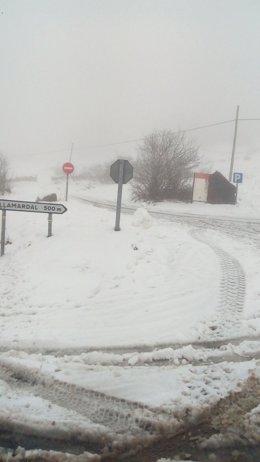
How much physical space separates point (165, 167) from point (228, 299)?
76.3ft

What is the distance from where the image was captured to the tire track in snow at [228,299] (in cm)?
553

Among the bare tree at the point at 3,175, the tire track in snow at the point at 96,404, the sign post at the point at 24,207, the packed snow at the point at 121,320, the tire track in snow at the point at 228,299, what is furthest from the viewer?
the bare tree at the point at 3,175

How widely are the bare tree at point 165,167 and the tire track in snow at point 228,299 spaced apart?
19719mm

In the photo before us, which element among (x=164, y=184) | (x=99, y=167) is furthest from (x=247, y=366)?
(x=99, y=167)

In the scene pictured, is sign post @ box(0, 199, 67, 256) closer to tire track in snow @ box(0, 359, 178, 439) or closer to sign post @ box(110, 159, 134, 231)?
sign post @ box(110, 159, 134, 231)

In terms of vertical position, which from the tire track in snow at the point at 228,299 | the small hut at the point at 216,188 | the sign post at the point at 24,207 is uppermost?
the small hut at the point at 216,188

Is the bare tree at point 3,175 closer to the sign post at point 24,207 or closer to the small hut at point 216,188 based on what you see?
the small hut at point 216,188

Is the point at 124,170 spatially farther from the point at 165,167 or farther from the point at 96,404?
the point at 165,167

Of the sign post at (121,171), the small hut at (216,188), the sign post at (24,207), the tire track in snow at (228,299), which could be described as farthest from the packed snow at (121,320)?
the small hut at (216,188)

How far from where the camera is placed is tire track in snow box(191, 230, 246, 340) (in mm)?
5531

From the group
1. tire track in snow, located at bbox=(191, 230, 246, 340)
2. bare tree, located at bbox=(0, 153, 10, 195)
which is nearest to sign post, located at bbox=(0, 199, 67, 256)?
tire track in snow, located at bbox=(191, 230, 246, 340)

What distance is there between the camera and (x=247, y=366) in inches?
174

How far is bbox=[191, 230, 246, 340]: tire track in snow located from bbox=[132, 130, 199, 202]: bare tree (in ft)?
64.7

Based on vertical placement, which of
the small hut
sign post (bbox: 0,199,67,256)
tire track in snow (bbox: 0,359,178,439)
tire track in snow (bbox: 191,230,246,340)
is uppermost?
the small hut
